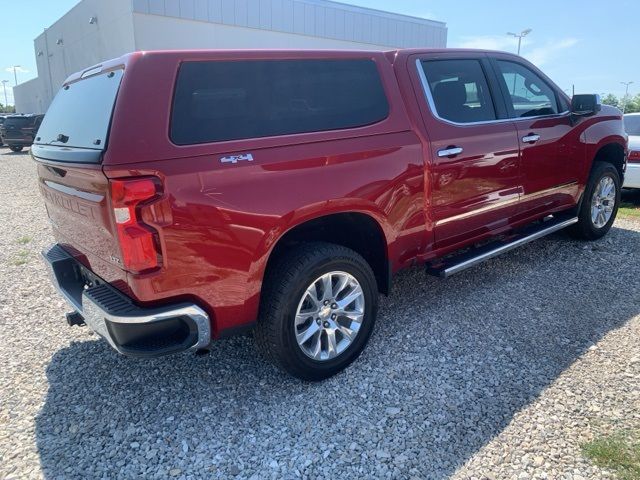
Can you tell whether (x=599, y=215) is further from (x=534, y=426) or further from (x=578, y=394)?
(x=534, y=426)

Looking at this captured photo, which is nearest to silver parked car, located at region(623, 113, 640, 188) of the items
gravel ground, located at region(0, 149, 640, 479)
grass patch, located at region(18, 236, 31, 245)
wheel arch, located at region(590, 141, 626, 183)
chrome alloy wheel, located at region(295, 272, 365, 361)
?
wheel arch, located at region(590, 141, 626, 183)

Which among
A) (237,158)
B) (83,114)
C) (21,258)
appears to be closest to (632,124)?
(237,158)

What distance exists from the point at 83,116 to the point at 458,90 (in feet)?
8.70

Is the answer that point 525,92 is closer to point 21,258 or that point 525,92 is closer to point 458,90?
point 458,90

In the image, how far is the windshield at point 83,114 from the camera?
8.07 feet

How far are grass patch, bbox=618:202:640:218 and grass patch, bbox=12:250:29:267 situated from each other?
7.96m

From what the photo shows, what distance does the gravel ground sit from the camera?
7.95 feet

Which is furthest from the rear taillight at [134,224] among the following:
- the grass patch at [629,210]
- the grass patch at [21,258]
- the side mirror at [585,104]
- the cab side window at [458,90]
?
the grass patch at [629,210]

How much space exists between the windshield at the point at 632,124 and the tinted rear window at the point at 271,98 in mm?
7270

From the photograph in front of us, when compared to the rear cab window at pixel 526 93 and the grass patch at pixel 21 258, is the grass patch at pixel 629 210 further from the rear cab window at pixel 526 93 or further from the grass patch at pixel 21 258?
Result: the grass patch at pixel 21 258

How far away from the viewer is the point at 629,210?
7602 millimetres

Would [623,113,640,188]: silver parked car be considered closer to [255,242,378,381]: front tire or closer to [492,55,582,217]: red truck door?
[492,55,582,217]: red truck door

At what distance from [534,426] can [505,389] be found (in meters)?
0.33

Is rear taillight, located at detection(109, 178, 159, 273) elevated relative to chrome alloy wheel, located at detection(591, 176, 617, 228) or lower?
elevated
